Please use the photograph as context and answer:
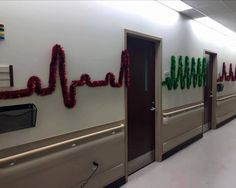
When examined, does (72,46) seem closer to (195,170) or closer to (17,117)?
(17,117)

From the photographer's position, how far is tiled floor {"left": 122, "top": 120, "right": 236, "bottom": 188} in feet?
A: 9.69

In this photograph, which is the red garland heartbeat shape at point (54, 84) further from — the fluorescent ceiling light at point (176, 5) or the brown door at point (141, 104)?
the fluorescent ceiling light at point (176, 5)

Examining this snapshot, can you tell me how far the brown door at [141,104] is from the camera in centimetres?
329

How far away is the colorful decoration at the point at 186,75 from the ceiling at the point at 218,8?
91 centimetres

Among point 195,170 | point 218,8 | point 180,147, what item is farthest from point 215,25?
point 195,170

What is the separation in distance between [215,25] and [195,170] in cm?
357

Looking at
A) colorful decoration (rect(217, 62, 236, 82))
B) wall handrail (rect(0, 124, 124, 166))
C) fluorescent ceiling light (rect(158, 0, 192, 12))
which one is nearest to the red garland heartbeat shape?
wall handrail (rect(0, 124, 124, 166))

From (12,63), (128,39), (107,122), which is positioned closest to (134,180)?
(107,122)

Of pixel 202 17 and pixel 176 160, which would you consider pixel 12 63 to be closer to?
pixel 176 160

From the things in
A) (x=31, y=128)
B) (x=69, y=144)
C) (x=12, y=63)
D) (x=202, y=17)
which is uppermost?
(x=202, y=17)

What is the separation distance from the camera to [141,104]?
3480 millimetres

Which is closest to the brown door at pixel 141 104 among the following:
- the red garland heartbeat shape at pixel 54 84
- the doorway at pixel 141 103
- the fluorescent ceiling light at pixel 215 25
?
the doorway at pixel 141 103

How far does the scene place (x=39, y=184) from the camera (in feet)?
6.45

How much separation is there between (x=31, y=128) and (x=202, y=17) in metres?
4.06
